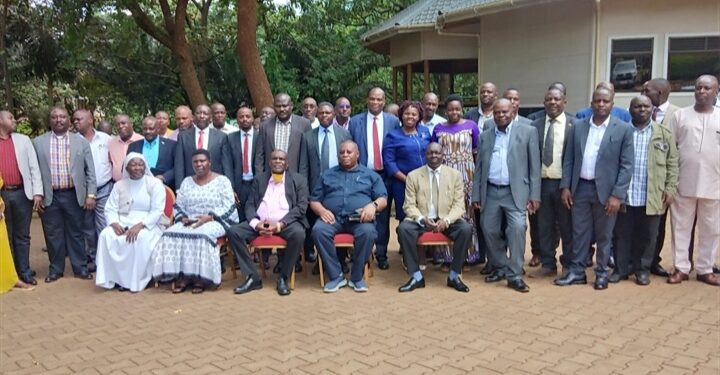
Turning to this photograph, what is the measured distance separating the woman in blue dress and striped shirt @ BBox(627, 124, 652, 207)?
2.08m

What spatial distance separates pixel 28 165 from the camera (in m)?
6.38

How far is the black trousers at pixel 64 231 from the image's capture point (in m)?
6.64

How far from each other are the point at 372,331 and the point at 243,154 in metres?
3.03

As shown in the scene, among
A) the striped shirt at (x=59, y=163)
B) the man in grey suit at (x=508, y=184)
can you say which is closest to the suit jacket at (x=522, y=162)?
the man in grey suit at (x=508, y=184)

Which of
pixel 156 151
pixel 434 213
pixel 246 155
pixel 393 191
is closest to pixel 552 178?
pixel 434 213

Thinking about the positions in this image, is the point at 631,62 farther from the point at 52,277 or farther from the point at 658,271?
the point at 52,277

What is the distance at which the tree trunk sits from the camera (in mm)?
10031

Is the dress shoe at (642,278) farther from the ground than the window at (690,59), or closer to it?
closer to it

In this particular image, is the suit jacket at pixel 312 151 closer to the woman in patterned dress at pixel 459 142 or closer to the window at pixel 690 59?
the woman in patterned dress at pixel 459 142

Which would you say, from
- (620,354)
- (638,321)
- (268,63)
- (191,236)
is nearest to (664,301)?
(638,321)

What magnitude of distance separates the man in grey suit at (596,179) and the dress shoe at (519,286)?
391 mm

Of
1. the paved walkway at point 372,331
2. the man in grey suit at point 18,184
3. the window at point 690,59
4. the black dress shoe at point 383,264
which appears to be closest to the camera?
the paved walkway at point 372,331

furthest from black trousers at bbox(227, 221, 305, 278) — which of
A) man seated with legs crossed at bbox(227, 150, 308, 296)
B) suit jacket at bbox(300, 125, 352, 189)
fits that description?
suit jacket at bbox(300, 125, 352, 189)

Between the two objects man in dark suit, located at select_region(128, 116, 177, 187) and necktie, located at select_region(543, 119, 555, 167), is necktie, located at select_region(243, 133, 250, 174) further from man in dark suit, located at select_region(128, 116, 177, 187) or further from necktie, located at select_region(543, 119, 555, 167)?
necktie, located at select_region(543, 119, 555, 167)
